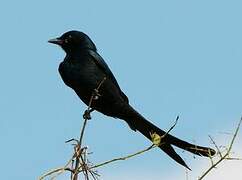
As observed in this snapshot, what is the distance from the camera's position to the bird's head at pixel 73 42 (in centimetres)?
677

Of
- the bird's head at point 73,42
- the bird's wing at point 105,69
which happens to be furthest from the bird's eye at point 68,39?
the bird's wing at point 105,69

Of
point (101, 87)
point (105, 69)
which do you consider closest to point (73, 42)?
point (105, 69)

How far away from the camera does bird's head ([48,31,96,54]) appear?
6.77m

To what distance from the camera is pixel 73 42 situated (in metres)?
6.88

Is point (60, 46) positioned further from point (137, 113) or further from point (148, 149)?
point (148, 149)

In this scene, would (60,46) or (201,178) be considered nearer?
(201,178)

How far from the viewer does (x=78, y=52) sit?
21.7 feet

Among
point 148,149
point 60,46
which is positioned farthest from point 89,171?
point 60,46

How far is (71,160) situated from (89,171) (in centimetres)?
9

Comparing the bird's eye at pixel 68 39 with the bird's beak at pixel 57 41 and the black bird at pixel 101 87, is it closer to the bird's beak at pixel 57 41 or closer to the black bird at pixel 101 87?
the bird's beak at pixel 57 41

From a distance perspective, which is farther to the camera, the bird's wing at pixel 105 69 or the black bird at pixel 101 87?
the bird's wing at pixel 105 69

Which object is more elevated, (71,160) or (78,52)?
(78,52)

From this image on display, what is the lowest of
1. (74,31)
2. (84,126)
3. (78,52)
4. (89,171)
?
(89,171)

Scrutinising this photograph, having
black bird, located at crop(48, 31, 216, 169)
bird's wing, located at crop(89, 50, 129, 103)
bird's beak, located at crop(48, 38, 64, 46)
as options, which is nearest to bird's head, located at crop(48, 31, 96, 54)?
bird's beak, located at crop(48, 38, 64, 46)
